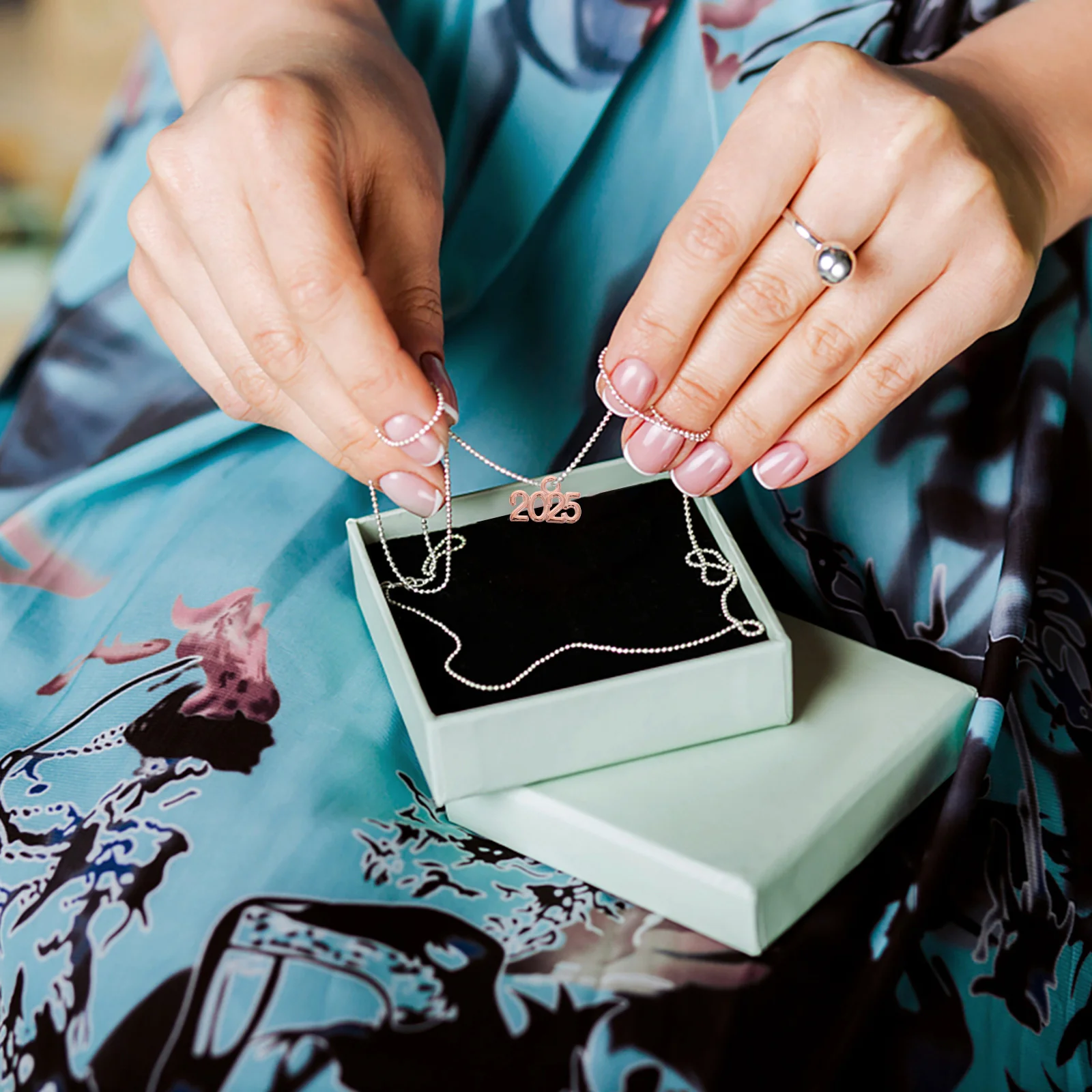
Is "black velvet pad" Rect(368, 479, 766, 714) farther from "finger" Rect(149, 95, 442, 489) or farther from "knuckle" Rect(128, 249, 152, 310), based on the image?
"knuckle" Rect(128, 249, 152, 310)

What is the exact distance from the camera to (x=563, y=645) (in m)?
0.64

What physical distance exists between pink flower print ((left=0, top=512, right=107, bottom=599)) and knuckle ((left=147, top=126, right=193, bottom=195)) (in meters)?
0.31

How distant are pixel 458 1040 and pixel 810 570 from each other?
41cm

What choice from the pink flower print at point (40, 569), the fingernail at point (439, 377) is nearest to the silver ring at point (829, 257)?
the fingernail at point (439, 377)

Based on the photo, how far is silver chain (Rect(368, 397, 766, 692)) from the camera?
632 mm

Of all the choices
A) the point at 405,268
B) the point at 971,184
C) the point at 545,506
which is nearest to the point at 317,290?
the point at 405,268

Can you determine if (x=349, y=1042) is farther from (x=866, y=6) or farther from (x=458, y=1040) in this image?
(x=866, y=6)

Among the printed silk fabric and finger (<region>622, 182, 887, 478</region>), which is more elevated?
finger (<region>622, 182, 887, 478</region>)

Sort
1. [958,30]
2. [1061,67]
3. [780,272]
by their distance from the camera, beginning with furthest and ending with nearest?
[958,30]
[1061,67]
[780,272]

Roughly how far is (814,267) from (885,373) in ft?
0.27

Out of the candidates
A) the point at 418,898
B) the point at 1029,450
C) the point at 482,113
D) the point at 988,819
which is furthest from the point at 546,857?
the point at 482,113

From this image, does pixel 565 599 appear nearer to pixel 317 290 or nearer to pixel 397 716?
pixel 397 716

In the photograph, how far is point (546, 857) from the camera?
0.62 m

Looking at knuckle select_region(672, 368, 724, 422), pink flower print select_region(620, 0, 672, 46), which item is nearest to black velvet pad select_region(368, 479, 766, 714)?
knuckle select_region(672, 368, 724, 422)
